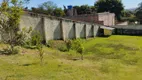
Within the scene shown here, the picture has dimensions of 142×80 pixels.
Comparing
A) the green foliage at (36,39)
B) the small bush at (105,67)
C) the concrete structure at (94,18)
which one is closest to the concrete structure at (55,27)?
the green foliage at (36,39)

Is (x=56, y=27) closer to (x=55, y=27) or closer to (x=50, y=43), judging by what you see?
(x=55, y=27)

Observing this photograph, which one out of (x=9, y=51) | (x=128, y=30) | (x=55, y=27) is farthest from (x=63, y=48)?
(x=128, y=30)

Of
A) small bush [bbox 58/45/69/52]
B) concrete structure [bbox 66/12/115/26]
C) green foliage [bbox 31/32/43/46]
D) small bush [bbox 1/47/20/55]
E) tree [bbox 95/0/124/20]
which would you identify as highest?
Answer: tree [bbox 95/0/124/20]

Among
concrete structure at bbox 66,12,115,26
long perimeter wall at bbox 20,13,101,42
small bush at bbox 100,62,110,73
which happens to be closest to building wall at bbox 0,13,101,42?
long perimeter wall at bbox 20,13,101,42

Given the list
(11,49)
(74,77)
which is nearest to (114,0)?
(11,49)

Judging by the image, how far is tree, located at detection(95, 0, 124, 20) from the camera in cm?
6912

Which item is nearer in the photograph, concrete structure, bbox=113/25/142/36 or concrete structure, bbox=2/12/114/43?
concrete structure, bbox=2/12/114/43

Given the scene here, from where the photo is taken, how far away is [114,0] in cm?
6875

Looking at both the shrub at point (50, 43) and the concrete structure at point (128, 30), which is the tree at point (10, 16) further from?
the concrete structure at point (128, 30)

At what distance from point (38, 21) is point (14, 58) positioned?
1085cm

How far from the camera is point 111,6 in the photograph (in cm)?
6931

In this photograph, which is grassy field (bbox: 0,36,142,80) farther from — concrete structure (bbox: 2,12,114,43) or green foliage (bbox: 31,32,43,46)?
concrete structure (bbox: 2,12,114,43)

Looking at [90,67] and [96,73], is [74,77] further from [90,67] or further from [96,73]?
[90,67]

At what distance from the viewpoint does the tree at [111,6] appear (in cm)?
6912
